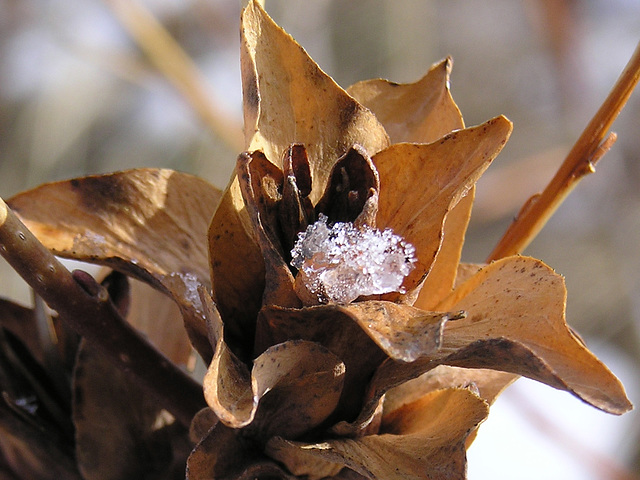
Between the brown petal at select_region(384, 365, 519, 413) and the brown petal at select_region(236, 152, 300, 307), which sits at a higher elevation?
the brown petal at select_region(236, 152, 300, 307)

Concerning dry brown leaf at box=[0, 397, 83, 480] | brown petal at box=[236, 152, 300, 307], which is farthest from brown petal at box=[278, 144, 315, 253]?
dry brown leaf at box=[0, 397, 83, 480]

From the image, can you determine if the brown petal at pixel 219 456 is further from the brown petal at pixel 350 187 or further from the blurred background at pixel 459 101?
the blurred background at pixel 459 101

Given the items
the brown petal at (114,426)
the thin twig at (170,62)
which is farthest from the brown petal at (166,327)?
the thin twig at (170,62)

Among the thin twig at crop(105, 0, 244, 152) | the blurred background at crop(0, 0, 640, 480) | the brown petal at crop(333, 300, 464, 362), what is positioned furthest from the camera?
the blurred background at crop(0, 0, 640, 480)

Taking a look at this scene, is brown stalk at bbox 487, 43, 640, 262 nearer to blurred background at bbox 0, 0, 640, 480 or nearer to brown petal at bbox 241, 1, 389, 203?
brown petal at bbox 241, 1, 389, 203

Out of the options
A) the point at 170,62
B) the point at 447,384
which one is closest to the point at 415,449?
the point at 447,384
